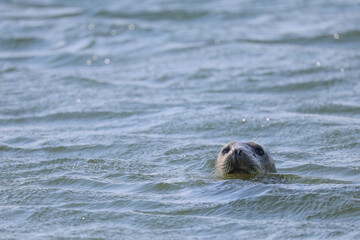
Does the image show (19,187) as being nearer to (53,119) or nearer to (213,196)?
(213,196)

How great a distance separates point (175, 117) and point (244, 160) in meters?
3.22

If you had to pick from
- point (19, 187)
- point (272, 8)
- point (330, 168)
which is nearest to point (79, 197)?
point (19, 187)

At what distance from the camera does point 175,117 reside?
34.7 feet

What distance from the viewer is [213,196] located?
684 centimetres

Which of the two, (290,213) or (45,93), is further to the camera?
(45,93)

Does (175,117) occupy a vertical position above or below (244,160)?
below

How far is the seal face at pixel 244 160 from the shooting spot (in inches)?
295

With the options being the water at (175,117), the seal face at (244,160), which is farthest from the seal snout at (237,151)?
the water at (175,117)

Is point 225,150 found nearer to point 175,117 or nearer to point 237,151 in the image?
point 237,151

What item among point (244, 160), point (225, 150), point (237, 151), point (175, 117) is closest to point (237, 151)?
point (237, 151)

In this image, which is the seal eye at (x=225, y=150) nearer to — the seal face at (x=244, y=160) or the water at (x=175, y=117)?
the seal face at (x=244, y=160)

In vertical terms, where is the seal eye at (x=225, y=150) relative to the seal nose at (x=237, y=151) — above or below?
below

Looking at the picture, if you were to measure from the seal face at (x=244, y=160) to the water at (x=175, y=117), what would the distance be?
17cm

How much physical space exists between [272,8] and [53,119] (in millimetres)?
9282
